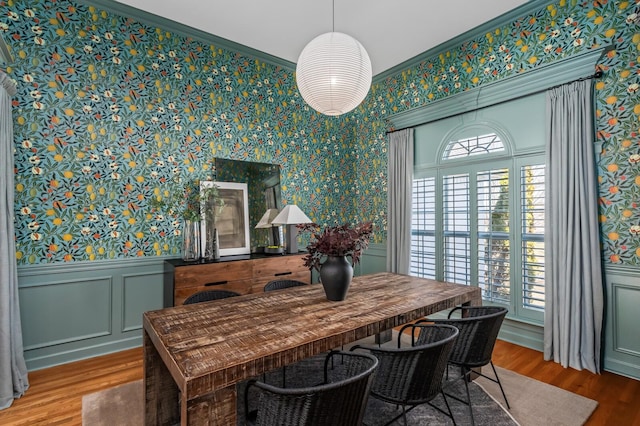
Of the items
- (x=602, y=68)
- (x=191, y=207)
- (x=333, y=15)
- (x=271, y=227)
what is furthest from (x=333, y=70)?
(x=602, y=68)

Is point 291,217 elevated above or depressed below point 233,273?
above

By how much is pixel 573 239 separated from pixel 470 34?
2504mm

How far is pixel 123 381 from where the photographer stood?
104 inches

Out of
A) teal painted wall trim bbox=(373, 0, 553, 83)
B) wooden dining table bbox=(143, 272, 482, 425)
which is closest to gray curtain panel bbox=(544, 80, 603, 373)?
teal painted wall trim bbox=(373, 0, 553, 83)

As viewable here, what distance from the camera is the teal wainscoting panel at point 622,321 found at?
2660 millimetres

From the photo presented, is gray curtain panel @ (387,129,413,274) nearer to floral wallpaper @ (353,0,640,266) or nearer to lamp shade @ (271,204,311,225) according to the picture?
floral wallpaper @ (353,0,640,266)

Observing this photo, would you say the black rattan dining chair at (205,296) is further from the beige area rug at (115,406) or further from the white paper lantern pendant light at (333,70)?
the white paper lantern pendant light at (333,70)

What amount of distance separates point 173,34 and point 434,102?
320 centimetres

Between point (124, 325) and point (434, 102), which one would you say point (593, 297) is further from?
point (124, 325)

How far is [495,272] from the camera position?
11.6 feet

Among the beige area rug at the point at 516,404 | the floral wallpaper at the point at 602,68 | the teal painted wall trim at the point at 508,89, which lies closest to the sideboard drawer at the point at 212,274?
the beige area rug at the point at 516,404

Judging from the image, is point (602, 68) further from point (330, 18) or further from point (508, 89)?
point (330, 18)

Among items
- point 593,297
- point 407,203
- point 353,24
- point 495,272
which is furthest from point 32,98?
point 593,297

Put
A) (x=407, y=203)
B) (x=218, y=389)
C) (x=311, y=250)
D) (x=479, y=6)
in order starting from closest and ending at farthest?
(x=218, y=389) → (x=311, y=250) → (x=479, y=6) → (x=407, y=203)
